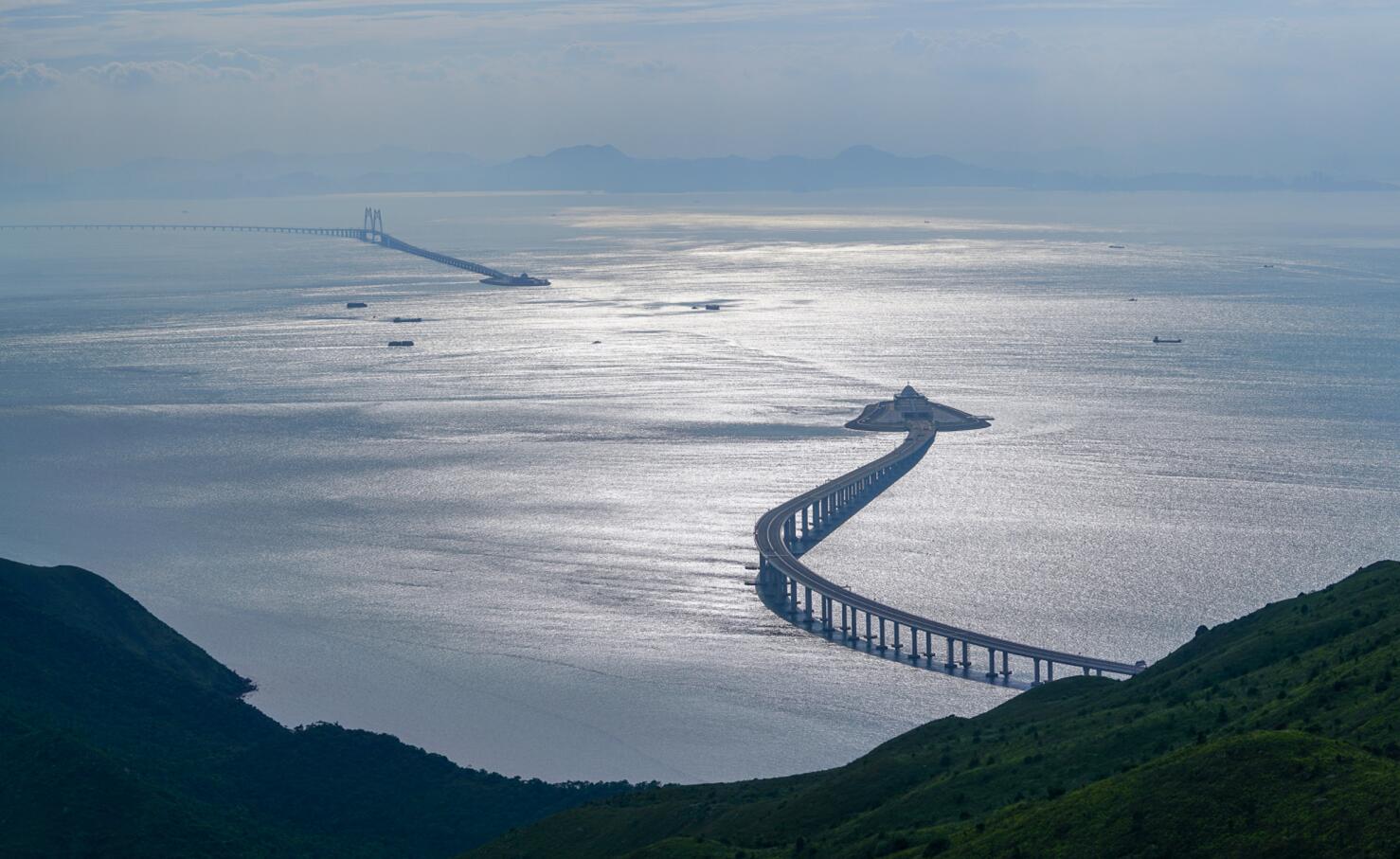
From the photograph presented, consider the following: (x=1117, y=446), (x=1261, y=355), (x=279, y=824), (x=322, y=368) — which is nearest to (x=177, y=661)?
(x=279, y=824)

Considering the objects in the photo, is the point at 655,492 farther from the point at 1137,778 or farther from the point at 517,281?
the point at 517,281

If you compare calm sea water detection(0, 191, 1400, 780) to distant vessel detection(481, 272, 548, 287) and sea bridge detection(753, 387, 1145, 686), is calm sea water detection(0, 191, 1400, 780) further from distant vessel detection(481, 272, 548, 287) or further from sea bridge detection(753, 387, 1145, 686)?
distant vessel detection(481, 272, 548, 287)

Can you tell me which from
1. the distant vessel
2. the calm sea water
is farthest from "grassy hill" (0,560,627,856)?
the distant vessel

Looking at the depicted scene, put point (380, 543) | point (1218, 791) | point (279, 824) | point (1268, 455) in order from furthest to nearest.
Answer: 1. point (1268, 455)
2. point (380, 543)
3. point (279, 824)
4. point (1218, 791)

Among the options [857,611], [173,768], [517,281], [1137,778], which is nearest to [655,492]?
[857,611]

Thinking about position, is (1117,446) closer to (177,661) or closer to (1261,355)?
(1261,355)

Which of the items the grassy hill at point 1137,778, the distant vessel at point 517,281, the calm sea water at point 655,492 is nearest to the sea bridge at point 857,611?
the calm sea water at point 655,492
